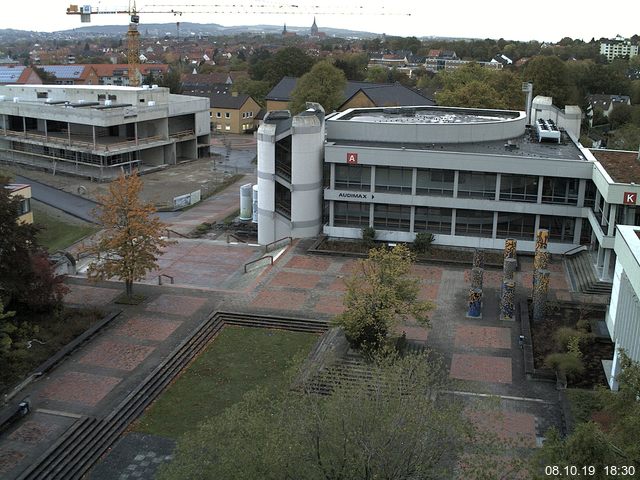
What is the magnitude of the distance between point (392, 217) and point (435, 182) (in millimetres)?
3511

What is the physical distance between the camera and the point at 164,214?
58.2 meters

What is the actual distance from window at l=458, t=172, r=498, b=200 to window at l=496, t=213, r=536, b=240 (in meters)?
1.57

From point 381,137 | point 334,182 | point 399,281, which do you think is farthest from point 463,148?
point 399,281

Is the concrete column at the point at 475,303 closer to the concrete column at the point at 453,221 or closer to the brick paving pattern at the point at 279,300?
the brick paving pattern at the point at 279,300

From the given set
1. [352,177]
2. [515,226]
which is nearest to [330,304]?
[352,177]

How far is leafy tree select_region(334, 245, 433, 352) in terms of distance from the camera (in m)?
30.0

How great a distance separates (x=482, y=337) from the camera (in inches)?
1307

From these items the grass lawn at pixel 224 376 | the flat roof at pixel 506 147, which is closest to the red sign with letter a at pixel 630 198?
the flat roof at pixel 506 147

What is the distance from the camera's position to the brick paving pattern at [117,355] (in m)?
30.1

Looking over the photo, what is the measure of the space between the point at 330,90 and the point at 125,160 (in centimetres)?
2668

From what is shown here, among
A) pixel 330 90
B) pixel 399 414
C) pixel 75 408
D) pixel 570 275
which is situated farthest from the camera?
pixel 330 90

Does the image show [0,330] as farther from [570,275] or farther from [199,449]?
[570,275]

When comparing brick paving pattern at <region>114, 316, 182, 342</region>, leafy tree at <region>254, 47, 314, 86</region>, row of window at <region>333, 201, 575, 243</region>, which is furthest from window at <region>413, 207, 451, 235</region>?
leafy tree at <region>254, 47, 314, 86</region>

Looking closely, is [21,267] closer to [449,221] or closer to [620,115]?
[449,221]
